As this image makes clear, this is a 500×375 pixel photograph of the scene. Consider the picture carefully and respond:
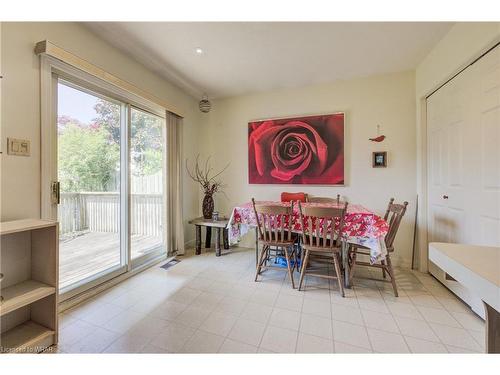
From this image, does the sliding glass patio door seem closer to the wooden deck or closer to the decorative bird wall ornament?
the wooden deck

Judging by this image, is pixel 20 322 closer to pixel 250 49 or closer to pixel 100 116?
pixel 100 116

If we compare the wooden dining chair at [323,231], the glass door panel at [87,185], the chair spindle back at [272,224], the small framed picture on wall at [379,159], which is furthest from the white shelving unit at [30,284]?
the small framed picture on wall at [379,159]

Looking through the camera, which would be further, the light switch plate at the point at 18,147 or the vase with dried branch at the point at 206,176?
the vase with dried branch at the point at 206,176

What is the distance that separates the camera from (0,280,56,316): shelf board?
126cm

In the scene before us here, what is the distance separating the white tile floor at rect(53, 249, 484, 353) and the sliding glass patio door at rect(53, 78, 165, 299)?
38cm

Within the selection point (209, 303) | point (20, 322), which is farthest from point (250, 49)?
point (20, 322)

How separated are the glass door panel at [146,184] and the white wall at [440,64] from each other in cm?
339

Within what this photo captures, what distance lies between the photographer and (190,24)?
196 cm

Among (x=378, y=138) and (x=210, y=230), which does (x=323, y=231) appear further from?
(x=210, y=230)

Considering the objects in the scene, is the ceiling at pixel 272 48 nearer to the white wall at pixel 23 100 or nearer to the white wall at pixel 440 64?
the white wall at pixel 440 64

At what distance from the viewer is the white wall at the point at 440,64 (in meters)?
1.67

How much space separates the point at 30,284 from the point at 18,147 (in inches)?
38.6

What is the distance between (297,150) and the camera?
3.27 meters

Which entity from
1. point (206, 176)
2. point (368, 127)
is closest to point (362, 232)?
point (368, 127)
